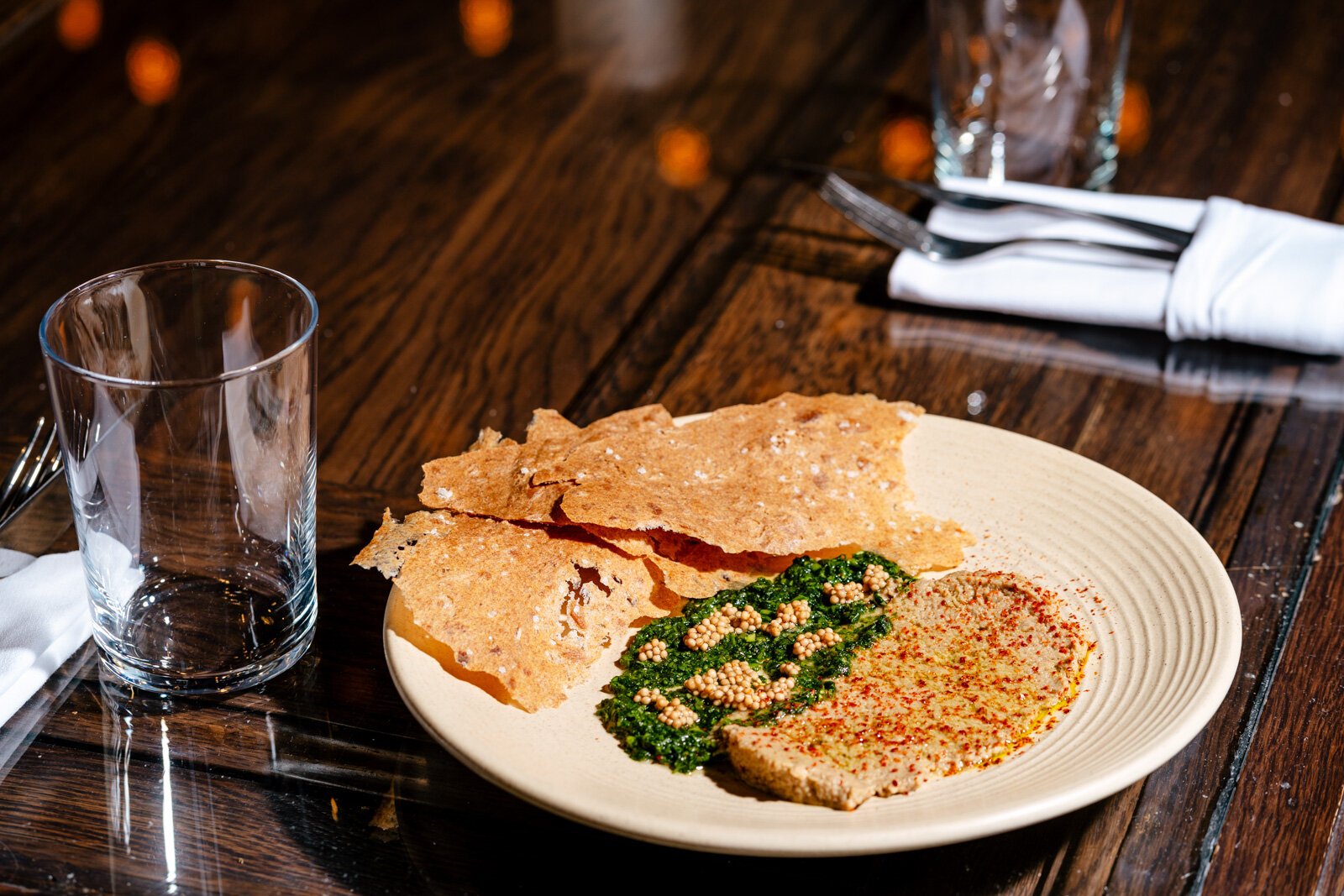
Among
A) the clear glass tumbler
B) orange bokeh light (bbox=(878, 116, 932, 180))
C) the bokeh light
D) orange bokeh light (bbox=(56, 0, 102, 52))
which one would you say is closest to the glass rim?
the clear glass tumbler

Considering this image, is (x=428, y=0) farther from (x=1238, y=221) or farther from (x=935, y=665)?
(x=935, y=665)

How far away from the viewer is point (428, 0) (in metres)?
2.24

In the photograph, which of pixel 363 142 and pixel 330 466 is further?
pixel 363 142

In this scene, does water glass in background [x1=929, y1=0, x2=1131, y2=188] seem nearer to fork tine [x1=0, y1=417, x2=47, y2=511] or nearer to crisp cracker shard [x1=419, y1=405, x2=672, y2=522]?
crisp cracker shard [x1=419, y1=405, x2=672, y2=522]

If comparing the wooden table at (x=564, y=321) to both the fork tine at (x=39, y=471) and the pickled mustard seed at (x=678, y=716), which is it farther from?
the fork tine at (x=39, y=471)

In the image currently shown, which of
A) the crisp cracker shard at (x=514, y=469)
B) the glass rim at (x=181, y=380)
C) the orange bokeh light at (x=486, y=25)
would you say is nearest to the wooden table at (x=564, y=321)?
the orange bokeh light at (x=486, y=25)

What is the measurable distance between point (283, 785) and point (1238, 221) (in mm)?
1057

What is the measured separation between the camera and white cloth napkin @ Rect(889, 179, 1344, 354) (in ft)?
4.50

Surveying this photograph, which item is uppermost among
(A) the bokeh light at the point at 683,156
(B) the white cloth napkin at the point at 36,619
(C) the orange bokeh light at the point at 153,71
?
(B) the white cloth napkin at the point at 36,619

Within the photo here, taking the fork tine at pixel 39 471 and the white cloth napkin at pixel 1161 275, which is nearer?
the fork tine at pixel 39 471

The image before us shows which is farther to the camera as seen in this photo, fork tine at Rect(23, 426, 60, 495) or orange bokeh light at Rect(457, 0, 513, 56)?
orange bokeh light at Rect(457, 0, 513, 56)

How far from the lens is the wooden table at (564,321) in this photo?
90 centimetres

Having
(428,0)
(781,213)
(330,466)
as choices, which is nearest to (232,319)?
(330,466)

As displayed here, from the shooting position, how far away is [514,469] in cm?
108
